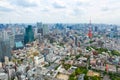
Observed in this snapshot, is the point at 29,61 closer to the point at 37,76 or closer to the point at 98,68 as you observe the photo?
the point at 37,76

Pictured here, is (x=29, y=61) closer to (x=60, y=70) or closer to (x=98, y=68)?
(x=60, y=70)

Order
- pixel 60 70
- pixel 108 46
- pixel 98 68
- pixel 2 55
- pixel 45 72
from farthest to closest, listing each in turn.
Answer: pixel 108 46, pixel 2 55, pixel 98 68, pixel 60 70, pixel 45 72

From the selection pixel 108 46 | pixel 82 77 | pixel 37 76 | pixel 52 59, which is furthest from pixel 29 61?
pixel 108 46

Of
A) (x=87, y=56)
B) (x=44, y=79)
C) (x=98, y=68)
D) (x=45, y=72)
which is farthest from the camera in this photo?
(x=87, y=56)

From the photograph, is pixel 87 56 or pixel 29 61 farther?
pixel 87 56

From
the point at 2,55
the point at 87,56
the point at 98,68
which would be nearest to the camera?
the point at 98,68

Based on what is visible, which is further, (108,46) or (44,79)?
(108,46)

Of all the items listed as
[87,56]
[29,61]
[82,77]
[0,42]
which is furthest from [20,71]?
[87,56]

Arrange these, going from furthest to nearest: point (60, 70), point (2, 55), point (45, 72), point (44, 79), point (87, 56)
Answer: point (87, 56) < point (2, 55) < point (60, 70) < point (45, 72) < point (44, 79)

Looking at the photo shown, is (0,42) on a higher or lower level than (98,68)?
higher
